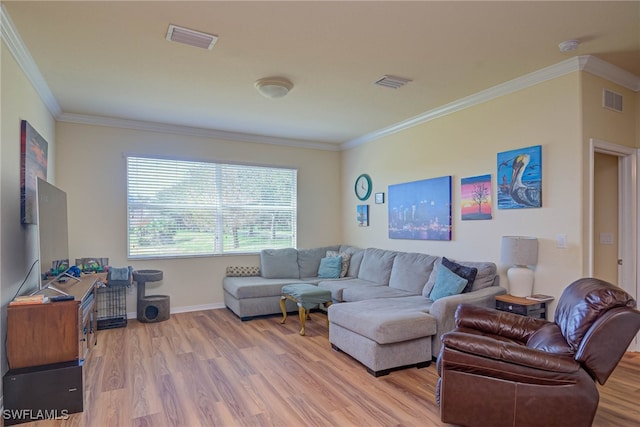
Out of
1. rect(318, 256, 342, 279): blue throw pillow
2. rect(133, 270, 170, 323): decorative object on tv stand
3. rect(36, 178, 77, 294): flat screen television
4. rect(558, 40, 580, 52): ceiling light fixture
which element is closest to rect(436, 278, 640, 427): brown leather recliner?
rect(558, 40, 580, 52): ceiling light fixture

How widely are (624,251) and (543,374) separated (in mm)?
2497

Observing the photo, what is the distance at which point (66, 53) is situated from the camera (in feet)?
9.64

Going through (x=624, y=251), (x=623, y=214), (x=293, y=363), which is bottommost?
(x=293, y=363)

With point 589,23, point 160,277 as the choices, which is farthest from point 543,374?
point 160,277

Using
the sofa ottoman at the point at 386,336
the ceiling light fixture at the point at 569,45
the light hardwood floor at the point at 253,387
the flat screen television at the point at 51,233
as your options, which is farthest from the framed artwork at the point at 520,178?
the flat screen television at the point at 51,233

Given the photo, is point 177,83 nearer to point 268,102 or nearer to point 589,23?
point 268,102

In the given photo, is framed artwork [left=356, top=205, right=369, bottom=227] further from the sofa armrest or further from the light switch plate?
the light switch plate

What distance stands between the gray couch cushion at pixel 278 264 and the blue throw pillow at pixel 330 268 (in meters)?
0.37

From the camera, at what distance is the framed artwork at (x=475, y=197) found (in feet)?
12.7

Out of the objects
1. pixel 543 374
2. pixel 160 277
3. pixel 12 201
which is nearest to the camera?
pixel 543 374

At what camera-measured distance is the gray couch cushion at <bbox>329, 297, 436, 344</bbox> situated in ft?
10.00

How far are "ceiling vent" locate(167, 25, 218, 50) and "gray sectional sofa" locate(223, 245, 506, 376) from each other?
2565mm

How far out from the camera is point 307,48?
286 cm

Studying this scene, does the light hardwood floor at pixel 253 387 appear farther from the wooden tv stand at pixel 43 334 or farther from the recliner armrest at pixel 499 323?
the recliner armrest at pixel 499 323
